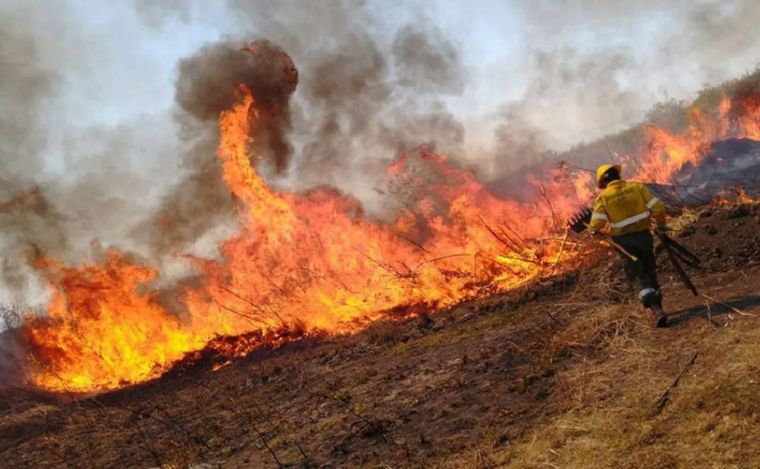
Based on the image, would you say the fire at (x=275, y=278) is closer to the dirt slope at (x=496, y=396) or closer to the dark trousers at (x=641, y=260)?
the dirt slope at (x=496, y=396)

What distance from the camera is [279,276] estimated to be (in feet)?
43.3

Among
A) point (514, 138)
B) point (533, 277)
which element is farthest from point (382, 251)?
point (514, 138)

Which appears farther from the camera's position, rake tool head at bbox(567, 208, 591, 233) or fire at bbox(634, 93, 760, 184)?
fire at bbox(634, 93, 760, 184)

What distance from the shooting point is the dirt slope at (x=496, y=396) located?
443 cm

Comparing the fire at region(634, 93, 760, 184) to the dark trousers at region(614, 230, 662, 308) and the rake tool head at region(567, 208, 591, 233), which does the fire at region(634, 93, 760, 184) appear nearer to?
the rake tool head at region(567, 208, 591, 233)

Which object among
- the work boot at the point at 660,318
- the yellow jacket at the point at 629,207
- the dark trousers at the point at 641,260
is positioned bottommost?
the work boot at the point at 660,318

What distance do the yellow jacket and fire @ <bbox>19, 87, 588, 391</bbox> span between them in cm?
497

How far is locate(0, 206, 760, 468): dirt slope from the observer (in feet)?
14.5

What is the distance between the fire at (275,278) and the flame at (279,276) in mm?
31

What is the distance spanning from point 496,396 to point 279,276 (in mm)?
8251

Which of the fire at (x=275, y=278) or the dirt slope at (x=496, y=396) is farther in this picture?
the fire at (x=275, y=278)

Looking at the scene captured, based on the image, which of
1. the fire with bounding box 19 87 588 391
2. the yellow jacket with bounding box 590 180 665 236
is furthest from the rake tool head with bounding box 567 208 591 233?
the fire with bounding box 19 87 588 391

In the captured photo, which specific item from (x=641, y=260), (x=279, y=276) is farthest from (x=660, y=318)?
(x=279, y=276)

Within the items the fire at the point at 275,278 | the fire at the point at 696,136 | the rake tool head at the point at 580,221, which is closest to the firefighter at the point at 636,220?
the rake tool head at the point at 580,221
